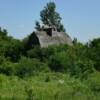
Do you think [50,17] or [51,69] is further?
[50,17]

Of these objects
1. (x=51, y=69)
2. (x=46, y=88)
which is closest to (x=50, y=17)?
(x=51, y=69)

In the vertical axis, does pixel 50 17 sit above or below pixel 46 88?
above

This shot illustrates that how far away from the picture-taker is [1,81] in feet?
78.5

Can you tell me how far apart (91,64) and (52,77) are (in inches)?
256

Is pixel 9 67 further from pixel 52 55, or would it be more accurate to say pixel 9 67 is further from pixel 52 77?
pixel 52 55

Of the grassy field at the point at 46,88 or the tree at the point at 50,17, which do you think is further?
the tree at the point at 50,17

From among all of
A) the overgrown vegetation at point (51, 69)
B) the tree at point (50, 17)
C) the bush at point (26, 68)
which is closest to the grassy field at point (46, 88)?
the overgrown vegetation at point (51, 69)

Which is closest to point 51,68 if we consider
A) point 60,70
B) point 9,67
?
point 60,70

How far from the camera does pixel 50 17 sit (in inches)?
2464

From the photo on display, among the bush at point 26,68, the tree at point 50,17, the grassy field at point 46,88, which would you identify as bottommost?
the grassy field at point 46,88

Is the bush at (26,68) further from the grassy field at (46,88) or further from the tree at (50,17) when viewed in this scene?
the tree at (50,17)

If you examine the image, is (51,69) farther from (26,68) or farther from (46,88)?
(46,88)

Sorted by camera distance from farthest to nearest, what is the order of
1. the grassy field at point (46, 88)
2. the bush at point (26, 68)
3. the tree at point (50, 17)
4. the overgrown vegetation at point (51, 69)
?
the tree at point (50, 17) < the bush at point (26, 68) < the overgrown vegetation at point (51, 69) < the grassy field at point (46, 88)

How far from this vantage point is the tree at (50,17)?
204 feet
